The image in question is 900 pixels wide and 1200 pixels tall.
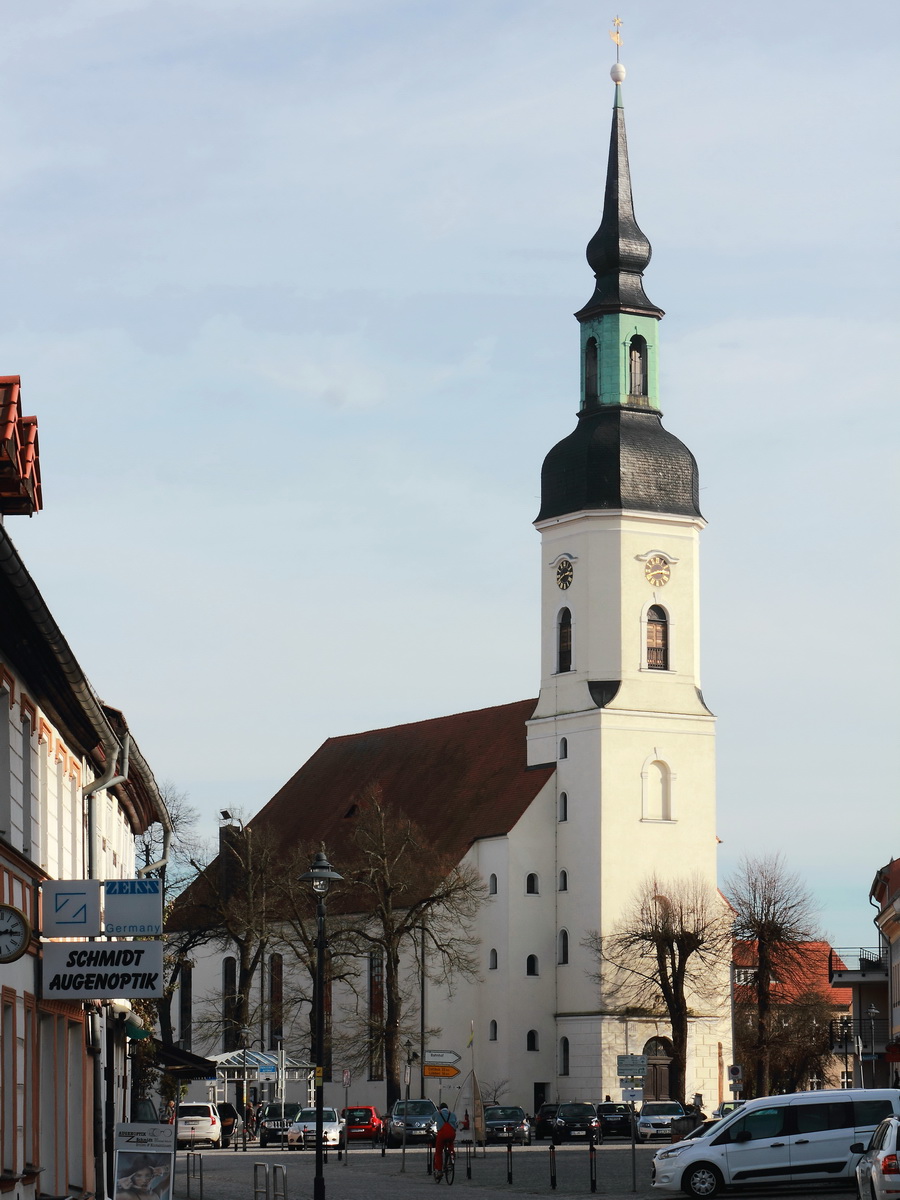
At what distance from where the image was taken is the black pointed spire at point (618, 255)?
8503 centimetres

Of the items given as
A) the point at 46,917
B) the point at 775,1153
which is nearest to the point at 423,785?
the point at 775,1153

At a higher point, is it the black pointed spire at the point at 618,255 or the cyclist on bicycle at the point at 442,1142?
the black pointed spire at the point at 618,255

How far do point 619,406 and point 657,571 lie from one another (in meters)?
6.67

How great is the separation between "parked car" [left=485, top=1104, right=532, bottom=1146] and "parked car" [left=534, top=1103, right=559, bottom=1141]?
2297 mm

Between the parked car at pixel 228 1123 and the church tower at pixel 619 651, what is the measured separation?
12865 mm

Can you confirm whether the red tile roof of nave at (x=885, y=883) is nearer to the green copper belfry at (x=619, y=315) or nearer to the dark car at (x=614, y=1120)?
the dark car at (x=614, y=1120)

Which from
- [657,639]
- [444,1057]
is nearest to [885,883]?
[657,639]

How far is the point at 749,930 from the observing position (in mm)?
80062

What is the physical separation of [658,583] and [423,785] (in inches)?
627

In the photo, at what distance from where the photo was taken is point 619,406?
3287 inches

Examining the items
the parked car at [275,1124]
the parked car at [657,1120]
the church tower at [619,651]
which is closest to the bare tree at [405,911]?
the church tower at [619,651]

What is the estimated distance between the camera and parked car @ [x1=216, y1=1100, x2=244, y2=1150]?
69750 millimetres

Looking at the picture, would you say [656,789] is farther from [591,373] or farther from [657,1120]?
[657,1120]

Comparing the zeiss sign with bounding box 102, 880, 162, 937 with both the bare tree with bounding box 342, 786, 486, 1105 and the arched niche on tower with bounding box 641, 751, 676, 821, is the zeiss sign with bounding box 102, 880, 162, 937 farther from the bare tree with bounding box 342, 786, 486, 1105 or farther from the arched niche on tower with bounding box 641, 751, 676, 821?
the arched niche on tower with bounding box 641, 751, 676, 821
